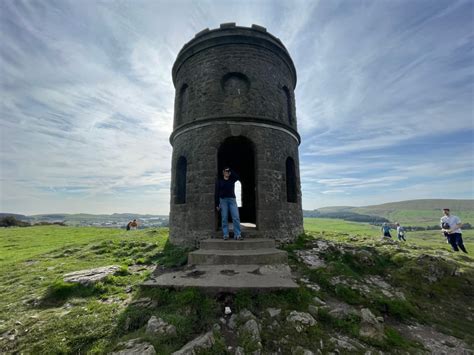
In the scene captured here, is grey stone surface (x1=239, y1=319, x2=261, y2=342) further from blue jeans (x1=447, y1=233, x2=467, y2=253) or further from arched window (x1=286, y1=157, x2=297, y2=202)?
blue jeans (x1=447, y1=233, x2=467, y2=253)

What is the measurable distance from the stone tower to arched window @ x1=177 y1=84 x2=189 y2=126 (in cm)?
5

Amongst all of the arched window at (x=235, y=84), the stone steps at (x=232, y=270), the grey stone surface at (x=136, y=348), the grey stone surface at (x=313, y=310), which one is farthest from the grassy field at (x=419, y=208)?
the grey stone surface at (x=136, y=348)

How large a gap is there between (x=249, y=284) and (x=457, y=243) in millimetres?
11005

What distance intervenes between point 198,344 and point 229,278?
5.62ft

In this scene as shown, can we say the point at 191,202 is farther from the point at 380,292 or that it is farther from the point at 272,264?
the point at 380,292

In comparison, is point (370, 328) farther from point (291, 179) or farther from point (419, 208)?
point (419, 208)

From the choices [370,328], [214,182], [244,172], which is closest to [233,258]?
[214,182]

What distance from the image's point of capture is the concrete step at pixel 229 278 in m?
4.57

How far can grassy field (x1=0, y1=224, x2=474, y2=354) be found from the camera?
3.60m

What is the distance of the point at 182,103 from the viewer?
34.2 ft

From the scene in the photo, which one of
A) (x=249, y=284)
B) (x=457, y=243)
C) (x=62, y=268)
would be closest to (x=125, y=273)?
(x=62, y=268)

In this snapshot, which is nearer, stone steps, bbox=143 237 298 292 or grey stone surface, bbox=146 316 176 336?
grey stone surface, bbox=146 316 176 336

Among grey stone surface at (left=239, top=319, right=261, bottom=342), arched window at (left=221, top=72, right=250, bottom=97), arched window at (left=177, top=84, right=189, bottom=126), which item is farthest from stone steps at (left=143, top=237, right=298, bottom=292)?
arched window at (left=221, top=72, right=250, bottom=97)

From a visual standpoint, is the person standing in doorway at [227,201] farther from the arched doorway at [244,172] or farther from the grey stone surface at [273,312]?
the arched doorway at [244,172]
